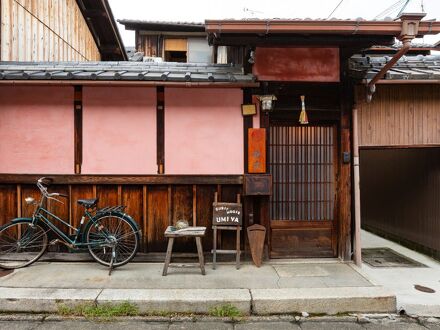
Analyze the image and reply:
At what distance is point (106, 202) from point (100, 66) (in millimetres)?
3569

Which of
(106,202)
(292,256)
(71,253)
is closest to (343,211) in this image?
(292,256)

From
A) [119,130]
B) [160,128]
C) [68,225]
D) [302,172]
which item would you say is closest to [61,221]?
[68,225]

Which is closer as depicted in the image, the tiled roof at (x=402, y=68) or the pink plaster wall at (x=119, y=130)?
the tiled roof at (x=402, y=68)

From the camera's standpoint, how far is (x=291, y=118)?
7586 mm

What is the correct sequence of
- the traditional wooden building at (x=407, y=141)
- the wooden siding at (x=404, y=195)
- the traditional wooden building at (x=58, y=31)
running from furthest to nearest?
the traditional wooden building at (x=58, y=31)
the wooden siding at (x=404, y=195)
the traditional wooden building at (x=407, y=141)

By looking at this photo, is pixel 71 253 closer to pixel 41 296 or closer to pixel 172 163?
pixel 41 296

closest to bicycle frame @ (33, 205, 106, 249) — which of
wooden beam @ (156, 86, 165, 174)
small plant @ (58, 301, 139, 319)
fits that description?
small plant @ (58, 301, 139, 319)

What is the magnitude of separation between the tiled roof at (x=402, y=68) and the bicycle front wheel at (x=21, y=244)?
24.3 ft

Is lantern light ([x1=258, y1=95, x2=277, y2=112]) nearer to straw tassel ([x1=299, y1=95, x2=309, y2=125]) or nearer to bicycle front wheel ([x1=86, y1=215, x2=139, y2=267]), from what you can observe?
straw tassel ([x1=299, y1=95, x2=309, y2=125])

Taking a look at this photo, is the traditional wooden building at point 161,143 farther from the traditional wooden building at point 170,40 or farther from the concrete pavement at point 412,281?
the traditional wooden building at point 170,40

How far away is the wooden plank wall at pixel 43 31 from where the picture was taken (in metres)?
9.74

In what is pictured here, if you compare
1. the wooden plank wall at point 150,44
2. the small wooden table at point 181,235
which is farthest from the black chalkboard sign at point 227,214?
the wooden plank wall at point 150,44

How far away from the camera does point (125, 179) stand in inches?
288

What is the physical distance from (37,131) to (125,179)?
2173mm
